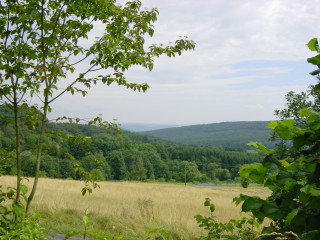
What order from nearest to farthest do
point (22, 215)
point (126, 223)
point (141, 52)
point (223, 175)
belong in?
point (22, 215), point (141, 52), point (126, 223), point (223, 175)

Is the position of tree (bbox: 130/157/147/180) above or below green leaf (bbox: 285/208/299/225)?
below

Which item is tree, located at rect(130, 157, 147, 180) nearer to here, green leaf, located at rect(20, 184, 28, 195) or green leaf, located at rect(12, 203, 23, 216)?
green leaf, located at rect(20, 184, 28, 195)

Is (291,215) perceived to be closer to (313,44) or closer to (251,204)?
(251,204)

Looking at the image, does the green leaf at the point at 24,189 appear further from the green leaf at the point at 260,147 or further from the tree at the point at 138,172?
the tree at the point at 138,172

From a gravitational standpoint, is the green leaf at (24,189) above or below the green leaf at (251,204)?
below

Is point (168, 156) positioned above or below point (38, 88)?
below

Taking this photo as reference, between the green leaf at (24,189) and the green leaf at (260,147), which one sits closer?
the green leaf at (260,147)

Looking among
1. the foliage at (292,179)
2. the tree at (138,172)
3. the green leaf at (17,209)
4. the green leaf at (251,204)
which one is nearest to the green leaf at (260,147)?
the foliage at (292,179)

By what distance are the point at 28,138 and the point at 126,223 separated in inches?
250

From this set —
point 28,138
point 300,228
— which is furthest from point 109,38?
point 300,228

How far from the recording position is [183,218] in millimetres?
9445

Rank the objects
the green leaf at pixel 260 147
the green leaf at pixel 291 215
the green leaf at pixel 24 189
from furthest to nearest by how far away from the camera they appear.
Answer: the green leaf at pixel 24 189 < the green leaf at pixel 260 147 < the green leaf at pixel 291 215

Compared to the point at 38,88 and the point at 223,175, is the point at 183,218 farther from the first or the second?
the point at 223,175

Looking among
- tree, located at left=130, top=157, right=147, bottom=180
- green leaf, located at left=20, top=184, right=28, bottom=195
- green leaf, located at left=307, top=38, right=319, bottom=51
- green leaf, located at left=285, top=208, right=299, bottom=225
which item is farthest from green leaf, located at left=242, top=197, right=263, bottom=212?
tree, located at left=130, top=157, right=147, bottom=180
